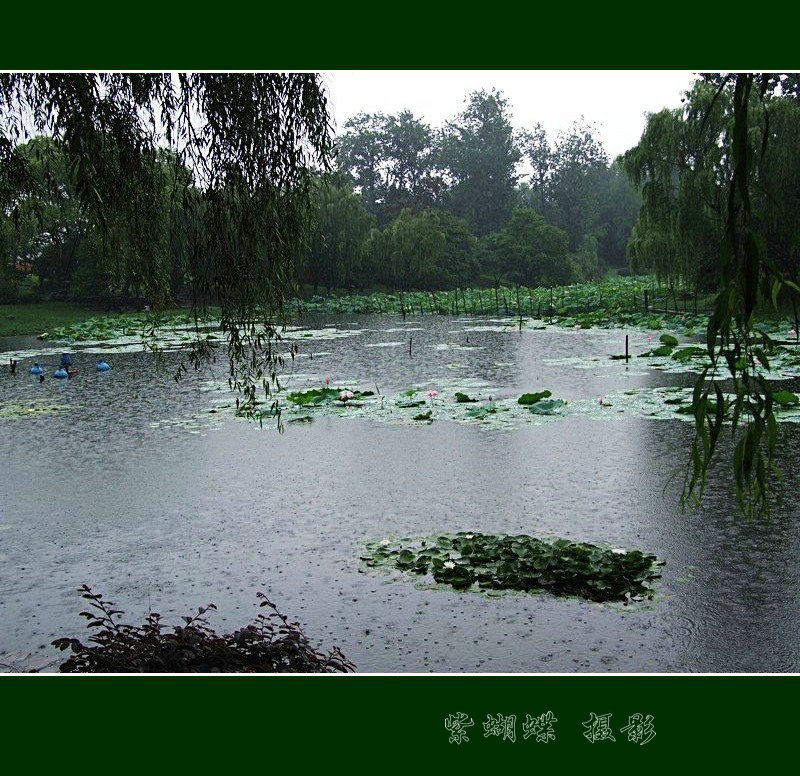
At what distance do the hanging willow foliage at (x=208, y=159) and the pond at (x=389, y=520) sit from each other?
Answer: 1.71 meters

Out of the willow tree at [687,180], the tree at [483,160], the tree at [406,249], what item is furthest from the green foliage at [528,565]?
the tree at [483,160]

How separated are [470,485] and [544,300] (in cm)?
2499

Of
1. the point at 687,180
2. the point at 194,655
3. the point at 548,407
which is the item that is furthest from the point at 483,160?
the point at 194,655

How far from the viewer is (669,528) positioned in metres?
5.79

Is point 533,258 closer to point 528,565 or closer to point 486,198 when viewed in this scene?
point 486,198

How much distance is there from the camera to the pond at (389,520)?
4180 millimetres

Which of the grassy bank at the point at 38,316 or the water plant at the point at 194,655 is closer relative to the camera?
the water plant at the point at 194,655

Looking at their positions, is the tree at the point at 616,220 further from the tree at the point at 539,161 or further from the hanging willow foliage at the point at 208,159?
the hanging willow foliage at the point at 208,159

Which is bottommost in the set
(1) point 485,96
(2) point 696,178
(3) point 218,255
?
(3) point 218,255

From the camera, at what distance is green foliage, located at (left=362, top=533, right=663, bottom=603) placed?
15.5 ft

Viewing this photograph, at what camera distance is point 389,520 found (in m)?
6.21

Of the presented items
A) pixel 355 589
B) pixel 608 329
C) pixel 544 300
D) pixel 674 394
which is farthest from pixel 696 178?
pixel 355 589

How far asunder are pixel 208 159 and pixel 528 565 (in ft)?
9.31

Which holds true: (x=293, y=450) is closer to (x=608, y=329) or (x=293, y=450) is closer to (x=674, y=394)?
(x=674, y=394)
